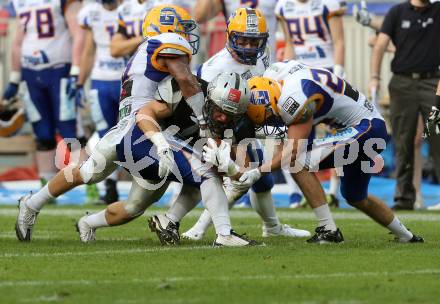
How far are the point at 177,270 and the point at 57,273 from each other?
1.78 ft

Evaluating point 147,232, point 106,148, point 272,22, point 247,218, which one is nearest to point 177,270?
point 106,148

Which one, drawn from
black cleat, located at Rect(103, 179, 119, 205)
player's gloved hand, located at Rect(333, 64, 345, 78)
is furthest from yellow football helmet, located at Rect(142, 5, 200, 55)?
black cleat, located at Rect(103, 179, 119, 205)

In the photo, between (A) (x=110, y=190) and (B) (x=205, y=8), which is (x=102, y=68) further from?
(B) (x=205, y=8)

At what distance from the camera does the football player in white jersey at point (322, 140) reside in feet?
21.0

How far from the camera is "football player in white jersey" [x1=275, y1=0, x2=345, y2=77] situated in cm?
1041

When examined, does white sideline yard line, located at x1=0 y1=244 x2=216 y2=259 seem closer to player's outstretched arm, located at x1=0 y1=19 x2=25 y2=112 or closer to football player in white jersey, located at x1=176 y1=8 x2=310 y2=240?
football player in white jersey, located at x1=176 y1=8 x2=310 y2=240

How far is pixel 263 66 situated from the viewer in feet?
25.9

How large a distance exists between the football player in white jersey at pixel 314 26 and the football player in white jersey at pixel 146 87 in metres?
3.22

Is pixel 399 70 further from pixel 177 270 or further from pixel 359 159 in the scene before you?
pixel 177 270

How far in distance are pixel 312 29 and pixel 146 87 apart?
3902mm

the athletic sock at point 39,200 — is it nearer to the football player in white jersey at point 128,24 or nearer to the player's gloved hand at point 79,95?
the football player in white jersey at point 128,24

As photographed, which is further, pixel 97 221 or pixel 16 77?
pixel 16 77

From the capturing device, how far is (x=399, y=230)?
6.88 meters

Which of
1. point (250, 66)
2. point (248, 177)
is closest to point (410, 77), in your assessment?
point (250, 66)
